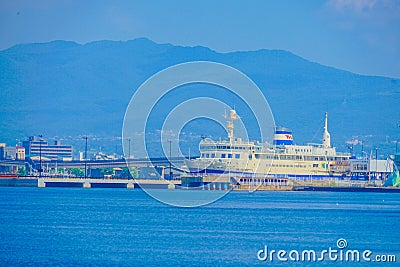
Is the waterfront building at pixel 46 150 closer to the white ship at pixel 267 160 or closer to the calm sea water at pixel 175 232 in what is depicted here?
the white ship at pixel 267 160

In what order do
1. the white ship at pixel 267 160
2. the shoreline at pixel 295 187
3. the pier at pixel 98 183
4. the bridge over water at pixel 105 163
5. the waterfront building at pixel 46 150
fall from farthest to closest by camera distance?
the waterfront building at pixel 46 150 → the bridge over water at pixel 105 163 → the white ship at pixel 267 160 → the shoreline at pixel 295 187 → the pier at pixel 98 183

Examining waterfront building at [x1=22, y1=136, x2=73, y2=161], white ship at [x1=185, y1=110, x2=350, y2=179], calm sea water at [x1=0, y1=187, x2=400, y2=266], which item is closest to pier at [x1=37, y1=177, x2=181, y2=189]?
A: white ship at [x1=185, y1=110, x2=350, y2=179]

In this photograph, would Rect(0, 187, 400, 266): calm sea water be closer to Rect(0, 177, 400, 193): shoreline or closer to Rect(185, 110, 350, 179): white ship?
Rect(0, 177, 400, 193): shoreline

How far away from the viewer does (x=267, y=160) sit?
9800 cm

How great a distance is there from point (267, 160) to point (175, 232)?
56215 mm

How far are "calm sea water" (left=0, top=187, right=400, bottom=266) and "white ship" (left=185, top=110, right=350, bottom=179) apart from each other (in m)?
31.1

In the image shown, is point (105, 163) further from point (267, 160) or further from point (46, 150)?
point (46, 150)

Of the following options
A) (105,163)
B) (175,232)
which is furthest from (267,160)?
(175,232)

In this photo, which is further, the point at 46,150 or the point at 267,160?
the point at 46,150

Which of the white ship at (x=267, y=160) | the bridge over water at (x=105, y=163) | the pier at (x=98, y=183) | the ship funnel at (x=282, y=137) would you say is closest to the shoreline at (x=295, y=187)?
the pier at (x=98, y=183)

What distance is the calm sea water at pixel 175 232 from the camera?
1323 inches

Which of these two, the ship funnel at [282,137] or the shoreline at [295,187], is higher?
the ship funnel at [282,137]

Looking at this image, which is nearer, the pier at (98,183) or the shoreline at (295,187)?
the pier at (98,183)

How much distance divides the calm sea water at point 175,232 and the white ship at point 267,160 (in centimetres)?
3113
